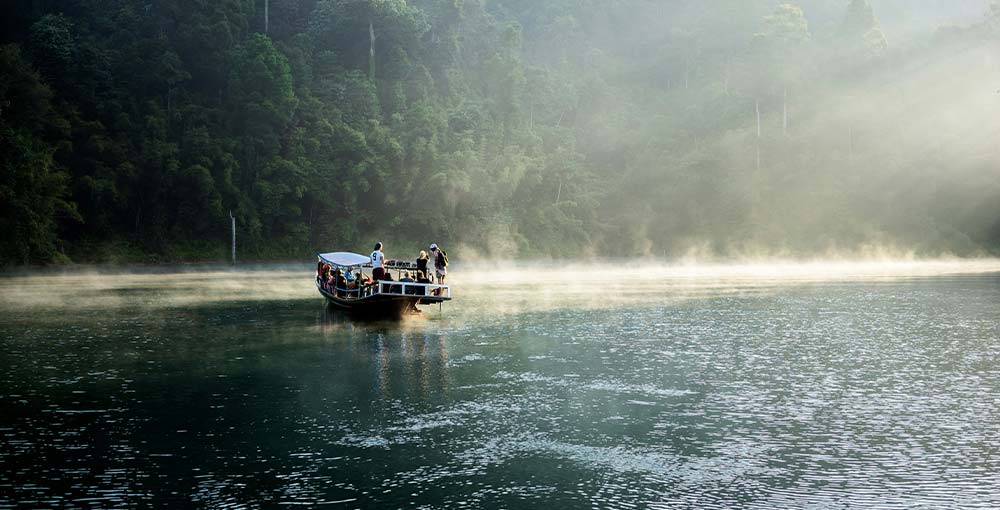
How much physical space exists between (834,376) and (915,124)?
92.9 metres

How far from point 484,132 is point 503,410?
77638mm

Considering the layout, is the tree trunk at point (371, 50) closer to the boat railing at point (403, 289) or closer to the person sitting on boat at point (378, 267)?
the boat railing at point (403, 289)

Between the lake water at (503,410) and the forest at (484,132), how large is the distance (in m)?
38.7

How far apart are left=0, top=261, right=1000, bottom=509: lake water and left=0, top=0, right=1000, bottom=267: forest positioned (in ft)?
127

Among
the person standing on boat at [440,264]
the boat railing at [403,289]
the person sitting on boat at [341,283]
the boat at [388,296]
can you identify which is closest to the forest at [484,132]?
the person sitting on boat at [341,283]

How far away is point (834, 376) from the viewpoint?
63.5 feet

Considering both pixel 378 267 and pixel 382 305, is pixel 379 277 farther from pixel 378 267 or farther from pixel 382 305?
pixel 382 305

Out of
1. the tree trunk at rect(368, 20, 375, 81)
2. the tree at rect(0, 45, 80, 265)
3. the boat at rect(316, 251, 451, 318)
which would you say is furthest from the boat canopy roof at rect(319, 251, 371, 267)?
the tree trunk at rect(368, 20, 375, 81)

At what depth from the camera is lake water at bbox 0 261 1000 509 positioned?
1113 centimetres

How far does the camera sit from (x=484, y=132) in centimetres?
9200

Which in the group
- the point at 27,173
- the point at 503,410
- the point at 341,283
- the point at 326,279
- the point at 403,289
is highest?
the point at 27,173

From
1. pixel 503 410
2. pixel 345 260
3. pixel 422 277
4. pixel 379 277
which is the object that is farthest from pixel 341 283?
pixel 503 410

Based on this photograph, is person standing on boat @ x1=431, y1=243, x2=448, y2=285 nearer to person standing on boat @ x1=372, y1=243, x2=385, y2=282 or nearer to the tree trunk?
person standing on boat @ x1=372, y1=243, x2=385, y2=282

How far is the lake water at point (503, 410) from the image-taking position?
11133mm
